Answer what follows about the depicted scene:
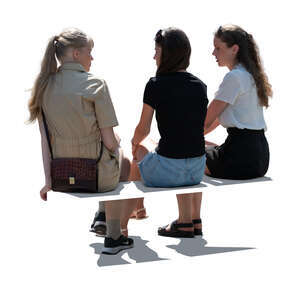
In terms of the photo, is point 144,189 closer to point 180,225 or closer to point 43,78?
point 180,225

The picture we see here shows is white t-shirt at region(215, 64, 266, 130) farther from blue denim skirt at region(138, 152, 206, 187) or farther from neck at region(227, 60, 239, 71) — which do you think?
blue denim skirt at region(138, 152, 206, 187)

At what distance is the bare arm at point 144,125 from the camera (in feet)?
21.0

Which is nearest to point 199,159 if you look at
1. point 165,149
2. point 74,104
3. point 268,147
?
point 165,149

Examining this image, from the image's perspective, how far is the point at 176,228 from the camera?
23.6 ft

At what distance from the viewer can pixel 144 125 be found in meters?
6.46

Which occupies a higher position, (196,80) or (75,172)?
(196,80)

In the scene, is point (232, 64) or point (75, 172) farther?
point (232, 64)

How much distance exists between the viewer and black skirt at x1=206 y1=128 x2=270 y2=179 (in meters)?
6.73

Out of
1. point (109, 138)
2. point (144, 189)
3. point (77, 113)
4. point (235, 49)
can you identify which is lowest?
point (144, 189)

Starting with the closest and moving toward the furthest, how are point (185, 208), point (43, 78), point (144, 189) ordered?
point (43, 78)
point (144, 189)
point (185, 208)

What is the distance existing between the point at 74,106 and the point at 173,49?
1.02 meters

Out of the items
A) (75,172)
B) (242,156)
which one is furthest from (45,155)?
(242,156)

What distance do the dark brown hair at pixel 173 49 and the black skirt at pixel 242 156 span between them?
859 mm

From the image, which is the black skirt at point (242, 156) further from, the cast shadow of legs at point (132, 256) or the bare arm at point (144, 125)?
the cast shadow of legs at point (132, 256)
